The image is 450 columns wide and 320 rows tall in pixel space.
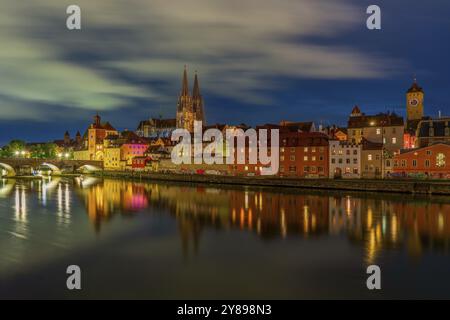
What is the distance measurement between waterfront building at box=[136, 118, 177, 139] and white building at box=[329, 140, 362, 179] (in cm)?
7981

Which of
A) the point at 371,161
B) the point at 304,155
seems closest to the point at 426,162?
the point at 371,161

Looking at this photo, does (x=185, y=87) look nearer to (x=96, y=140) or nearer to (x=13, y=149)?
(x=96, y=140)

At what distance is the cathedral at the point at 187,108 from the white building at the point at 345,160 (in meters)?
62.3

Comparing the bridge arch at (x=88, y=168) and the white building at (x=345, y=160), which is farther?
the bridge arch at (x=88, y=168)

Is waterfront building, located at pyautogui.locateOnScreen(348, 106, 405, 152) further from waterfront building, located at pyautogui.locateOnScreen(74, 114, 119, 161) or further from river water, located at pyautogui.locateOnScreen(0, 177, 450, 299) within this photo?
waterfront building, located at pyautogui.locateOnScreen(74, 114, 119, 161)

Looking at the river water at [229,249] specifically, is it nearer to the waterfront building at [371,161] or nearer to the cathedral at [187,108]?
the waterfront building at [371,161]

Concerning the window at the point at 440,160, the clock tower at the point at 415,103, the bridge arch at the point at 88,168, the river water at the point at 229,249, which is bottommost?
the river water at the point at 229,249

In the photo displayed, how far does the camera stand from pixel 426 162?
50.1m

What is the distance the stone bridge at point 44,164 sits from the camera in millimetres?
79062

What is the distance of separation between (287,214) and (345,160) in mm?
27384

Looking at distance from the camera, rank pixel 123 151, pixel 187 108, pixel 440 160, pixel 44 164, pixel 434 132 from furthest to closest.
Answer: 1. pixel 187 108
2. pixel 123 151
3. pixel 44 164
4. pixel 434 132
5. pixel 440 160

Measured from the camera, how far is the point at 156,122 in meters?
136

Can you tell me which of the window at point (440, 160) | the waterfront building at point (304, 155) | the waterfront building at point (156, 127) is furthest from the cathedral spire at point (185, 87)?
the window at point (440, 160)

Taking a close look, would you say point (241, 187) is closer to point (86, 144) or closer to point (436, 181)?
point (436, 181)
